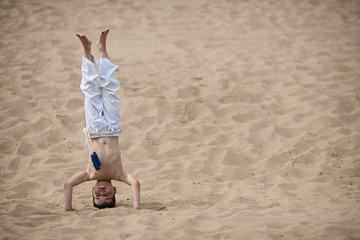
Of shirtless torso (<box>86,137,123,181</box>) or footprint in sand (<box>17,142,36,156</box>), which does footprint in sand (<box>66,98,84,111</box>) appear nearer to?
footprint in sand (<box>17,142,36,156</box>)

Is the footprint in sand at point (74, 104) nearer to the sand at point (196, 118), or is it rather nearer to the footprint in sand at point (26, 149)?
the sand at point (196, 118)

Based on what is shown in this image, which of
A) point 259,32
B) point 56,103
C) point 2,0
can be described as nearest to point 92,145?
point 56,103

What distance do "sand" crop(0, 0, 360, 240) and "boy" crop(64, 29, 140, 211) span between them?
19 centimetres

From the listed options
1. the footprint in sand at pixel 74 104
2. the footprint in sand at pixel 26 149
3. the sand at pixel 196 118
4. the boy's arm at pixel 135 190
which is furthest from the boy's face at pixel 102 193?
the footprint in sand at pixel 74 104

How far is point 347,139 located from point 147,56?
408 cm

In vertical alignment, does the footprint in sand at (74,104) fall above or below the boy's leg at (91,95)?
below

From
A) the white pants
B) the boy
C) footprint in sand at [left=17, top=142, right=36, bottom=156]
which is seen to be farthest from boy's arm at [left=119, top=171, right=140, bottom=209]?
footprint in sand at [left=17, top=142, right=36, bottom=156]

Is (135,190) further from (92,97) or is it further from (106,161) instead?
(92,97)

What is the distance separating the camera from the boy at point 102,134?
451 centimetres

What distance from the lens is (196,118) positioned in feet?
22.4

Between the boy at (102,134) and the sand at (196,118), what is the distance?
0.19 meters

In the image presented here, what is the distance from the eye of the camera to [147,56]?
8.65 metres

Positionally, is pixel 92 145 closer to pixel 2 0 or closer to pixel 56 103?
pixel 56 103

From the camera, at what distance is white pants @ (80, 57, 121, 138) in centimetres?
461
